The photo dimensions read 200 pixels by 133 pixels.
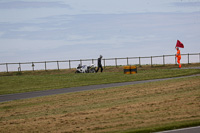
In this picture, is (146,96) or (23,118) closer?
(23,118)

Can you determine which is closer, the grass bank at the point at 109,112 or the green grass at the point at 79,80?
the grass bank at the point at 109,112

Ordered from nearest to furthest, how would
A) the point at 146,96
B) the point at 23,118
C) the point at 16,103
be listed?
the point at 23,118
the point at 146,96
the point at 16,103

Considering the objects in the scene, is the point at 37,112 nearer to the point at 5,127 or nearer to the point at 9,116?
the point at 9,116

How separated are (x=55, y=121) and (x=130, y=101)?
187 inches

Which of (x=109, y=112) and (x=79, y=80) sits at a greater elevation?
(x=79, y=80)

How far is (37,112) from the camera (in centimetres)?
1841

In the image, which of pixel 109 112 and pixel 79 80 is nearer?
pixel 109 112

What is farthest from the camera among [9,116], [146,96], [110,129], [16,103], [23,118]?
[16,103]

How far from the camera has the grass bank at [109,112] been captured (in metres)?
12.8

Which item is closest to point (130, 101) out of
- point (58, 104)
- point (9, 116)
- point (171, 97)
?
point (171, 97)

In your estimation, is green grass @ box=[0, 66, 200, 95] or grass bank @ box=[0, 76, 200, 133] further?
green grass @ box=[0, 66, 200, 95]

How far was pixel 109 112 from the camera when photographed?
15883 mm

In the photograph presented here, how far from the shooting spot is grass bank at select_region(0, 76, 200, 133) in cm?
1281

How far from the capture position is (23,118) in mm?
16875
